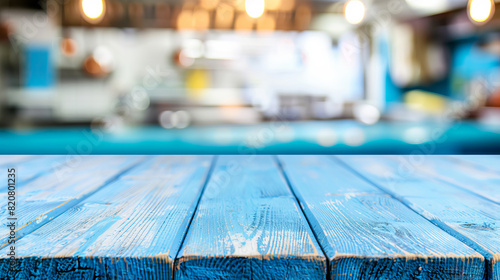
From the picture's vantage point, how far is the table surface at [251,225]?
364 mm

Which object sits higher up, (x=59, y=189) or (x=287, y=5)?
(x=287, y=5)

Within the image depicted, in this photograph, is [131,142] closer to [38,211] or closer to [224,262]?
[38,211]

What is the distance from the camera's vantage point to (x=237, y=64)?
425 centimetres

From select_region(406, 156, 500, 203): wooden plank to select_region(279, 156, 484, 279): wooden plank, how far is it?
0.19m

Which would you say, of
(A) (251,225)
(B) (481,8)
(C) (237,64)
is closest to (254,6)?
(B) (481,8)

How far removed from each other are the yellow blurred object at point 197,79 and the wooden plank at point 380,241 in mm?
3719

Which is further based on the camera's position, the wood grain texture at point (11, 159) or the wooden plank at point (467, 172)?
the wood grain texture at point (11, 159)

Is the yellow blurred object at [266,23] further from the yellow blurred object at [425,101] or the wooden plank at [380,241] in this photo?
the wooden plank at [380,241]

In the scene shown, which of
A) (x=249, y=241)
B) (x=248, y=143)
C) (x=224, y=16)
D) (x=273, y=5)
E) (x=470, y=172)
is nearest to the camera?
(x=249, y=241)

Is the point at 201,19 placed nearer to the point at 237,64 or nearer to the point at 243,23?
the point at 243,23

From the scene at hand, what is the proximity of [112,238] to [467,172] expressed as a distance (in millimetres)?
765

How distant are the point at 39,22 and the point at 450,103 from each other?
4.59m

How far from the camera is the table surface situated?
36cm

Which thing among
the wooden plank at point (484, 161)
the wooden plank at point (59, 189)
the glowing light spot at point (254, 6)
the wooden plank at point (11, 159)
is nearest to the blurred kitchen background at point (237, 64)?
the glowing light spot at point (254, 6)
